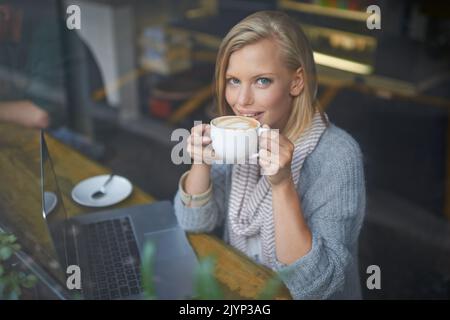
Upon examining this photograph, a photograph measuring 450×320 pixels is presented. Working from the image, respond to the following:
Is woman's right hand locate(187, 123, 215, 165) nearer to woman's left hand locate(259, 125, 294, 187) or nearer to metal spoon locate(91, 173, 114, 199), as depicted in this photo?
woman's left hand locate(259, 125, 294, 187)

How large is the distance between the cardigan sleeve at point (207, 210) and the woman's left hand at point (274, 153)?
266mm

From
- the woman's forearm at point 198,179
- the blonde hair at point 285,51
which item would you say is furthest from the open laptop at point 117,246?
the blonde hair at point 285,51

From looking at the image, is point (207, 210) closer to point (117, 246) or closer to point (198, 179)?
point (198, 179)

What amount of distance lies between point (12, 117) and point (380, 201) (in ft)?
5.35

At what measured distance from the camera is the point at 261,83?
3.16 ft

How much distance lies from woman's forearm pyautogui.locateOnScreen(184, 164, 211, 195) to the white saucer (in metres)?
0.27

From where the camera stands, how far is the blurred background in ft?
4.86

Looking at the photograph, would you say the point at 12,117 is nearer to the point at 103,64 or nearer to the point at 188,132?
the point at 188,132

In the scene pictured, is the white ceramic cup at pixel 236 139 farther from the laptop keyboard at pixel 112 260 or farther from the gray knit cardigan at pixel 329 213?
the laptop keyboard at pixel 112 260

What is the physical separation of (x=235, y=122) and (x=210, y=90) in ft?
1.25

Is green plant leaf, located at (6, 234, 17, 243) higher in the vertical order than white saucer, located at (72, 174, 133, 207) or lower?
higher

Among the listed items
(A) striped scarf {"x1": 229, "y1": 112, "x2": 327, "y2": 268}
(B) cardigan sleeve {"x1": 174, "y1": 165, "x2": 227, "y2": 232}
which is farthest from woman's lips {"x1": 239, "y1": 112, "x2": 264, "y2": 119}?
(B) cardigan sleeve {"x1": 174, "y1": 165, "x2": 227, "y2": 232}

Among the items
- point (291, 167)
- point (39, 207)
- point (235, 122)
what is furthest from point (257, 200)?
point (39, 207)

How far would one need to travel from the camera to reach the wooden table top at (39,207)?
100 centimetres
